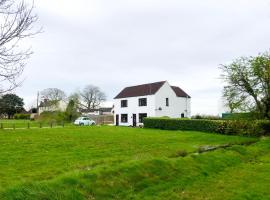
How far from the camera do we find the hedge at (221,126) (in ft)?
104

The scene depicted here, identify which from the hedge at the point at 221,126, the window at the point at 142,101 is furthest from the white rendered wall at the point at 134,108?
the hedge at the point at 221,126

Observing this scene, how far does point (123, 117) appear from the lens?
67.1 metres

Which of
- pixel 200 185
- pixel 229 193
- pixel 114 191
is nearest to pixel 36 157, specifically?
pixel 114 191

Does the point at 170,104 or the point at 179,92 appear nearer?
the point at 170,104

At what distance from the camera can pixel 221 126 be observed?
113ft

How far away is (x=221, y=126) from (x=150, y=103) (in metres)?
26.5

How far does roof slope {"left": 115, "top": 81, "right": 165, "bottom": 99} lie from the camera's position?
60825mm

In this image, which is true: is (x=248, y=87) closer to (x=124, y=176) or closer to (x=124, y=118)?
(x=124, y=176)

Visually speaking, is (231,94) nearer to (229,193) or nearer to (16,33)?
(229,193)

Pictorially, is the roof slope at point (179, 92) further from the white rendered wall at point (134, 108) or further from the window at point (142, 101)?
the white rendered wall at point (134, 108)

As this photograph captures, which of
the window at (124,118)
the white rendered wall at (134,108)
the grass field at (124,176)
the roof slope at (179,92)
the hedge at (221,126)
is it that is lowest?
the grass field at (124,176)

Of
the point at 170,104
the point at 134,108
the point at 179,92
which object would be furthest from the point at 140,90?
the point at 179,92

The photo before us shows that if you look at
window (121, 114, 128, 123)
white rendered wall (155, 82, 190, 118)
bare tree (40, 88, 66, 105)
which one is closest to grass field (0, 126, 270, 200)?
white rendered wall (155, 82, 190, 118)

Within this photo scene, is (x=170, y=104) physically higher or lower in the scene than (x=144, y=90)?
Answer: lower
